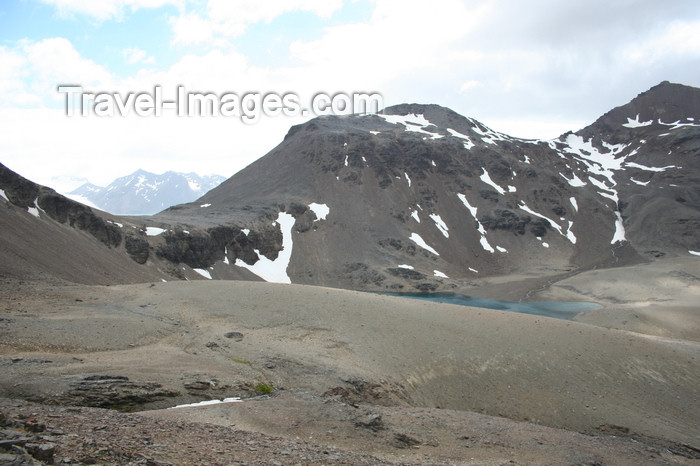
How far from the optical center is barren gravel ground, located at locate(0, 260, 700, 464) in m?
13.7

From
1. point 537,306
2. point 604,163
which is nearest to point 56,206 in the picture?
point 537,306

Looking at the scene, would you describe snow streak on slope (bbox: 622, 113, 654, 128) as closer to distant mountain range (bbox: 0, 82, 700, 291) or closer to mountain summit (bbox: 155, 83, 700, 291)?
distant mountain range (bbox: 0, 82, 700, 291)

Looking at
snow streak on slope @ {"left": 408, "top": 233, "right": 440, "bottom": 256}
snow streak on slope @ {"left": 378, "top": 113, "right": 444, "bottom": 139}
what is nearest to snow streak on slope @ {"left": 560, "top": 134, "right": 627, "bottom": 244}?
snow streak on slope @ {"left": 408, "top": 233, "right": 440, "bottom": 256}

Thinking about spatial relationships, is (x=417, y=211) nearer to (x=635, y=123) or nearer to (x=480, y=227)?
(x=480, y=227)

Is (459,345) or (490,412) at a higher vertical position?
(459,345)

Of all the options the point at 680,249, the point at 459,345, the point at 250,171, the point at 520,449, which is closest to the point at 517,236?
the point at 680,249

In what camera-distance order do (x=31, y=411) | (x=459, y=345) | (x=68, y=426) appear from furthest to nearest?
1. (x=459, y=345)
2. (x=31, y=411)
3. (x=68, y=426)

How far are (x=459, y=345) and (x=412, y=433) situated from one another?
12184 mm

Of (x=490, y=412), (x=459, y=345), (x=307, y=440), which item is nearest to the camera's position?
(x=307, y=440)

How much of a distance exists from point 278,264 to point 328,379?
6906 centimetres

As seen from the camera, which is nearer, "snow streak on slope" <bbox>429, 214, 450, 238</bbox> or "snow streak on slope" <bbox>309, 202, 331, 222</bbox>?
"snow streak on slope" <bbox>309, 202, 331, 222</bbox>

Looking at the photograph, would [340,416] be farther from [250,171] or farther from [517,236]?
[250,171]

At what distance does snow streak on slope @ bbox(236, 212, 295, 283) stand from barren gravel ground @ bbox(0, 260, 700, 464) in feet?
162

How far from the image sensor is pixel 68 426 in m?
11.3
